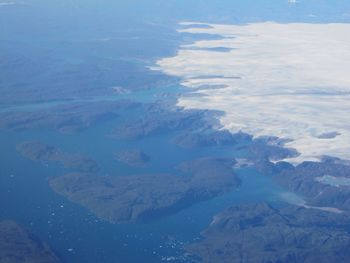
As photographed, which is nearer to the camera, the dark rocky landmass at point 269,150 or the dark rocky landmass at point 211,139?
the dark rocky landmass at point 269,150

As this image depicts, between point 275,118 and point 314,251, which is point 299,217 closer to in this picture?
point 314,251

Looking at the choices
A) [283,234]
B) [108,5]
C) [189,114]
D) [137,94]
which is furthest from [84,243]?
[108,5]

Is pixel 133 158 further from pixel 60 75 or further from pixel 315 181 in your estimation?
pixel 60 75

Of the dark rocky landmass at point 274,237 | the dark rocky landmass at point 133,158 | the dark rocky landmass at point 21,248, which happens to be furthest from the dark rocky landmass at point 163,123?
the dark rocky landmass at point 21,248

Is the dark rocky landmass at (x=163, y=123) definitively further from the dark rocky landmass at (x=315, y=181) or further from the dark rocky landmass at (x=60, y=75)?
the dark rocky landmass at (x=315, y=181)

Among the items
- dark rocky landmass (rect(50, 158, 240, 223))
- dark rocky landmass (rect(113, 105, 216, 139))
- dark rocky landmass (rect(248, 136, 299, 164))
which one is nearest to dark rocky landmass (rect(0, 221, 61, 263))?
dark rocky landmass (rect(50, 158, 240, 223))

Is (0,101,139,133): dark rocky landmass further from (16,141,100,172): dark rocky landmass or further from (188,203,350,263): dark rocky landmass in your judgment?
(188,203,350,263): dark rocky landmass

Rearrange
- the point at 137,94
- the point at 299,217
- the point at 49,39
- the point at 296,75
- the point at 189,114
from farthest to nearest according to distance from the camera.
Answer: the point at 49,39 → the point at 296,75 → the point at 137,94 → the point at 189,114 → the point at 299,217
